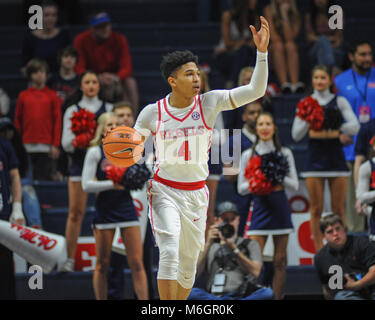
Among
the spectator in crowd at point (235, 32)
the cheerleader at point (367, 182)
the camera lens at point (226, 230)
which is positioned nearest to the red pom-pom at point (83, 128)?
the camera lens at point (226, 230)

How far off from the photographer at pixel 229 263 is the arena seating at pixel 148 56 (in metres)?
0.77

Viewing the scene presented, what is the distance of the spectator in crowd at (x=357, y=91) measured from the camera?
7590 millimetres

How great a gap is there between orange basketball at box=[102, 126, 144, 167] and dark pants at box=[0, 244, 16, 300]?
168 cm

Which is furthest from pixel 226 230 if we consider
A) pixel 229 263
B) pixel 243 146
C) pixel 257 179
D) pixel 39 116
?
pixel 39 116

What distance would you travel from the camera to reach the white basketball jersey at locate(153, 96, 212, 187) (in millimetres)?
5121

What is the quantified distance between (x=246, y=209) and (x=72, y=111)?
190 centimetres

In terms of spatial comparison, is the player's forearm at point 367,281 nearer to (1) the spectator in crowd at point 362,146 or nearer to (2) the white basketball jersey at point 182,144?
(1) the spectator in crowd at point 362,146

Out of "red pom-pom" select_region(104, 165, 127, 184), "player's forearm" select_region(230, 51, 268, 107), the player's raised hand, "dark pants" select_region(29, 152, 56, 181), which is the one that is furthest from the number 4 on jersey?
"dark pants" select_region(29, 152, 56, 181)

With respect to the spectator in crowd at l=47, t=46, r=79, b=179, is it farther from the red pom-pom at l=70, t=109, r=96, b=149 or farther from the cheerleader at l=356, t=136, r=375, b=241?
the cheerleader at l=356, t=136, r=375, b=241

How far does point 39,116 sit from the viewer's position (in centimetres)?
785

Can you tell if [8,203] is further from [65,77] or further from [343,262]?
[343,262]

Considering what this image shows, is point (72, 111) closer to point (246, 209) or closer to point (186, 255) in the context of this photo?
point (246, 209)

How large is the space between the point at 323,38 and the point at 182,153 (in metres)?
4.08

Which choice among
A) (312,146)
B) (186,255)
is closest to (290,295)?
(312,146)
